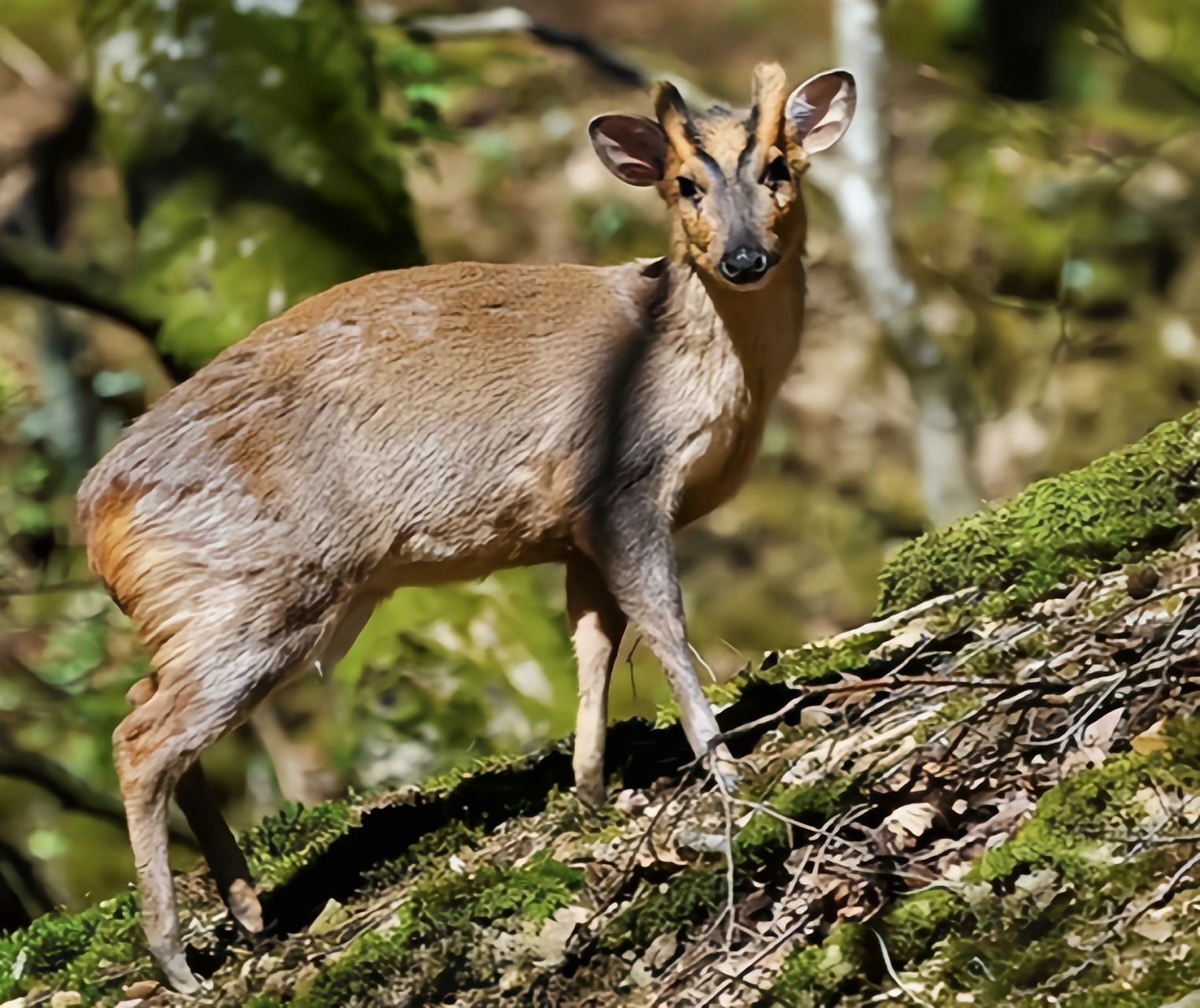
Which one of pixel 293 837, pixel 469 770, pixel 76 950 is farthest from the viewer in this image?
pixel 469 770

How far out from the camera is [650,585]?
4.19 metres

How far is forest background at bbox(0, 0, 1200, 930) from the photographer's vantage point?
5.93 meters

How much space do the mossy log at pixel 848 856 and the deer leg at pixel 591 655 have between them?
135 mm

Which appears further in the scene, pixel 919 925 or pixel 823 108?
pixel 823 108

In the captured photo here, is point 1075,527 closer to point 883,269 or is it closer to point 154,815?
point 883,269

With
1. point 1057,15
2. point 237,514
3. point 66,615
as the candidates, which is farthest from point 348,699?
point 1057,15

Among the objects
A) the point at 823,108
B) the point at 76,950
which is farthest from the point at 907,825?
the point at 76,950

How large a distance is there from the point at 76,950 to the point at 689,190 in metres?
3.44

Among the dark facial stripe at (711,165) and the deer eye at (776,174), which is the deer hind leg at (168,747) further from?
the deer eye at (776,174)

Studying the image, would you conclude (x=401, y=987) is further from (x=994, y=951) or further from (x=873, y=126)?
(x=873, y=126)

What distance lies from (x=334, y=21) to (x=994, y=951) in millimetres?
4980

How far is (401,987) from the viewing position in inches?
146

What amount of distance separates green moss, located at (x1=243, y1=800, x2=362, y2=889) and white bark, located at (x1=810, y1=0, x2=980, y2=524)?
320 cm

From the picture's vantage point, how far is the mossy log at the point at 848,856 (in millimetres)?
3135
